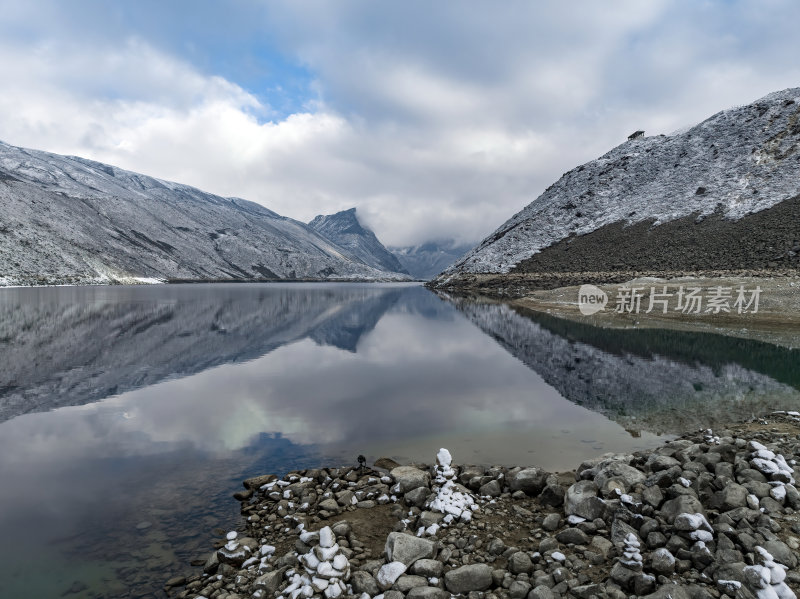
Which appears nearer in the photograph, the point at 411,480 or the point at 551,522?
the point at 551,522

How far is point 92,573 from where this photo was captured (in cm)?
978

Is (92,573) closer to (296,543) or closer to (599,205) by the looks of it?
(296,543)

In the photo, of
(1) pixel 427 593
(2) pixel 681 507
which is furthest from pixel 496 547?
(2) pixel 681 507

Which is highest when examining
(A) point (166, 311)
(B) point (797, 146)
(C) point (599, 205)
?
(B) point (797, 146)

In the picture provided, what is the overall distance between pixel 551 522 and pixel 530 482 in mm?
1990

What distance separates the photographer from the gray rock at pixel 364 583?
8.09m

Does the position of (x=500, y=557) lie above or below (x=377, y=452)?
above

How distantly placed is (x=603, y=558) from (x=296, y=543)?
21.9 ft

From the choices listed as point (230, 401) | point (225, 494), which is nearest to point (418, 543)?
point (225, 494)

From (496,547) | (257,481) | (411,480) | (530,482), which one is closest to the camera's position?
(496,547)

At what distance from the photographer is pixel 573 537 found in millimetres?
8961

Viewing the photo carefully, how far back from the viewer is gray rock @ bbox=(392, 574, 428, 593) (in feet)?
26.4

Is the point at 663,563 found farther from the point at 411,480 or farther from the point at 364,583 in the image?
the point at 411,480

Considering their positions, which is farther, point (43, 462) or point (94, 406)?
point (94, 406)
